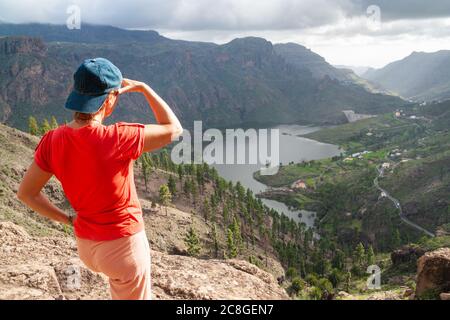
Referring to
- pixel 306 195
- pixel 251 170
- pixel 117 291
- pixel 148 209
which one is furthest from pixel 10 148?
pixel 251 170

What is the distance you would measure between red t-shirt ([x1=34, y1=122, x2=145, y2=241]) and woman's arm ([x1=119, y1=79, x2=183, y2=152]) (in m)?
0.14

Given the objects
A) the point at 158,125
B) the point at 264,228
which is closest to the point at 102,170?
the point at 158,125

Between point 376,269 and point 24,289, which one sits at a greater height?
point 24,289

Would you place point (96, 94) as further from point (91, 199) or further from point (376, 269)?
point (376, 269)

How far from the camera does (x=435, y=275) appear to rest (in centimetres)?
1683

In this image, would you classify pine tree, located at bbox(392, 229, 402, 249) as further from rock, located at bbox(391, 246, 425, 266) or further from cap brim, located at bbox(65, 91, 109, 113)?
cap brim, located at bbox(65, 91, 109, 113)

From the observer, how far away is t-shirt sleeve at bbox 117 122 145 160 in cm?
479

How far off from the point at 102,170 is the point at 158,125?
0.90m

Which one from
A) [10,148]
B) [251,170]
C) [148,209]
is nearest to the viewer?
[10,148]

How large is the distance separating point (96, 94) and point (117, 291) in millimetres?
2584

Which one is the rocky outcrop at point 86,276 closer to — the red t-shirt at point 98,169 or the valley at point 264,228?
the valley at point 264,228

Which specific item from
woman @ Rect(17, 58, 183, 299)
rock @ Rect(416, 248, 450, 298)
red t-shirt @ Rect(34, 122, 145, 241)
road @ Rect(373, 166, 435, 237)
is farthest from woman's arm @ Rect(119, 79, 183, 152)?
road @ Rect(373, 166, 435, 237)

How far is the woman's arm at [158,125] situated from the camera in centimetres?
504

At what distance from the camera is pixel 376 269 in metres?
63.0
